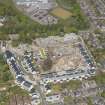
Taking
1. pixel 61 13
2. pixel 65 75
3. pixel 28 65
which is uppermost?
pixel 61 13

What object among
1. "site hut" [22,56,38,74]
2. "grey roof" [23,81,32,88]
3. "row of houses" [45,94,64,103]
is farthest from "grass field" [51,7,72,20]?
"row of houses" [45,94,64,103]

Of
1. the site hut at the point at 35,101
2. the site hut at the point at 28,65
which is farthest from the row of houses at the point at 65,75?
the site hut at the point at 35,101

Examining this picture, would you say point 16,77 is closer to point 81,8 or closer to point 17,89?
point 17,89

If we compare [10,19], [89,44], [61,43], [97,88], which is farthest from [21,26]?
[97,88]

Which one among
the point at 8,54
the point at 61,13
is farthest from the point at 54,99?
the point at 61,13

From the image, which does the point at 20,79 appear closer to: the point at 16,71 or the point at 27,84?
the point at 27,84

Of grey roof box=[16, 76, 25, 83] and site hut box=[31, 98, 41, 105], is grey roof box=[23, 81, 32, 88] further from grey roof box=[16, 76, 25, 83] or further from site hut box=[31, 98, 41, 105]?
site hut box=[31, 98, 41, 105]
